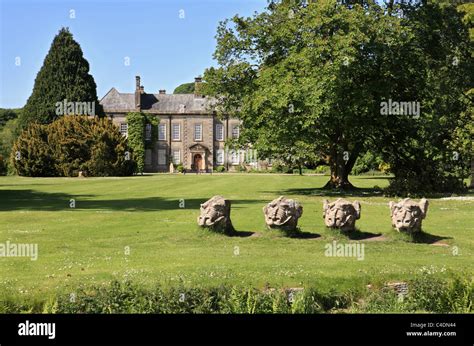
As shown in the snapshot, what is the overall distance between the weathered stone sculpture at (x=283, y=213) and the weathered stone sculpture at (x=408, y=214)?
2477 mm

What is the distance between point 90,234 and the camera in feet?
54.2

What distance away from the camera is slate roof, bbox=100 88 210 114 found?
8862 centimetres

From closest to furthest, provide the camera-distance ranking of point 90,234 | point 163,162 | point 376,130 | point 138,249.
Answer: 1. point 138,249
2. point 90,234
3. point 376,130
4. point 163,162

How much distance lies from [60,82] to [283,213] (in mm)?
65486

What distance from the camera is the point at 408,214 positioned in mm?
15062

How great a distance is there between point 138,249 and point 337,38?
19.9 metres

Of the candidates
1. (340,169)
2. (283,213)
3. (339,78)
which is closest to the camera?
(283,213)

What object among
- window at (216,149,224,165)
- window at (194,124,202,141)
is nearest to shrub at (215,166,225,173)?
window at (216,149,224,165)

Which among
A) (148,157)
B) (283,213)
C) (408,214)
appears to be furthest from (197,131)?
(408,214)

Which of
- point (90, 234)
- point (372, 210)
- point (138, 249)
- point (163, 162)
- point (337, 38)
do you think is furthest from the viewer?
point (163, 162)

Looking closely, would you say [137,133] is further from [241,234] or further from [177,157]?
[241,234]

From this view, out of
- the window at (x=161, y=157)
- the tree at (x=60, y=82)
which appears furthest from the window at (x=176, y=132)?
the tree at (x=60, y=82)
